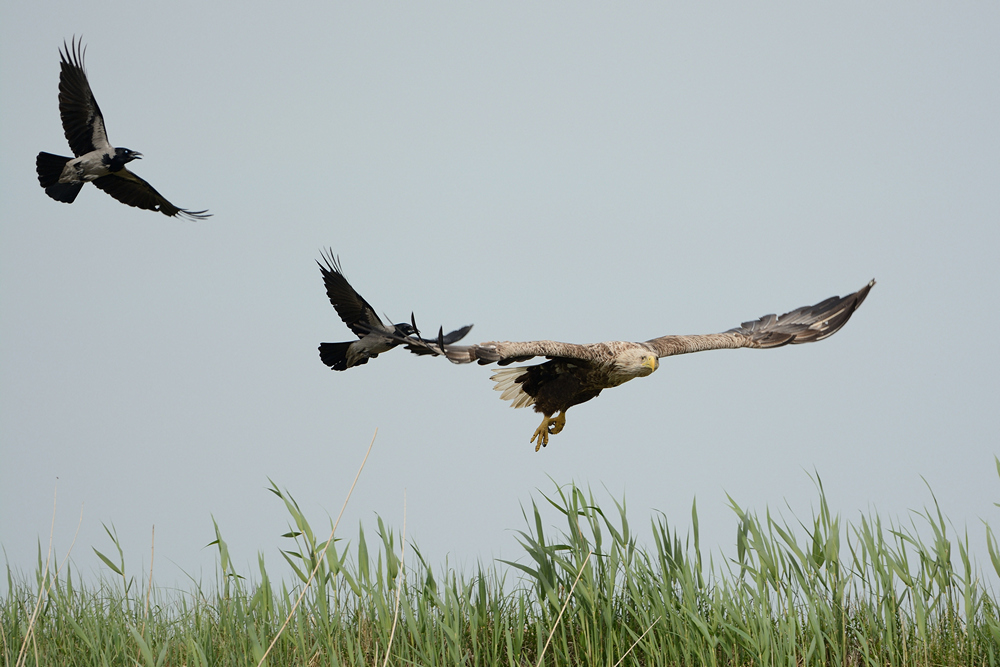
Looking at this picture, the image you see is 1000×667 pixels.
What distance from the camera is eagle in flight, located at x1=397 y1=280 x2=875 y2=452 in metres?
5.45

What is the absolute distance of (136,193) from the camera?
823 centimetres

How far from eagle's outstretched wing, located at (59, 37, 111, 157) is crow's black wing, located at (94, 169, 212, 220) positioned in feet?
1.97

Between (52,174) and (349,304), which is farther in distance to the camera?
(52,174)

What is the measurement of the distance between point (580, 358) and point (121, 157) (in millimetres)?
4782

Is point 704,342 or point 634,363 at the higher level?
point 704,342

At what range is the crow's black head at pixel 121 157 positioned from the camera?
24.2 feet

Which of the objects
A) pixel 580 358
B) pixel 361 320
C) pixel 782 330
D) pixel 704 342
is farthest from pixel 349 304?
pixel 782 330

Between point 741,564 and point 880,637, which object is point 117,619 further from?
point 880,637

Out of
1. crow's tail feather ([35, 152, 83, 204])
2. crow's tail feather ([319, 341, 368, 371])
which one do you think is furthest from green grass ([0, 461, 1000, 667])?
crow's tail feather ([35, 152, 83, 204])

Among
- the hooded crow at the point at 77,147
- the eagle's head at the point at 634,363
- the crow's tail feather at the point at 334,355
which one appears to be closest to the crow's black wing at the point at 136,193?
the hooded crow at the point at 77,147

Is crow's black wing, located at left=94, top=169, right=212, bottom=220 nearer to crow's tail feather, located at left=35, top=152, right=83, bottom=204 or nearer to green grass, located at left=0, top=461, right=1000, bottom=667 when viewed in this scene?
crow's tail feather, located at left=35, top=152, right=83, bottom=204

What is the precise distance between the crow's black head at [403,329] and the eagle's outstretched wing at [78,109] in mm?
4458

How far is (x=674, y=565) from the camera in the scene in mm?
5195

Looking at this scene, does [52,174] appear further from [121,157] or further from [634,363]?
[634,363]
